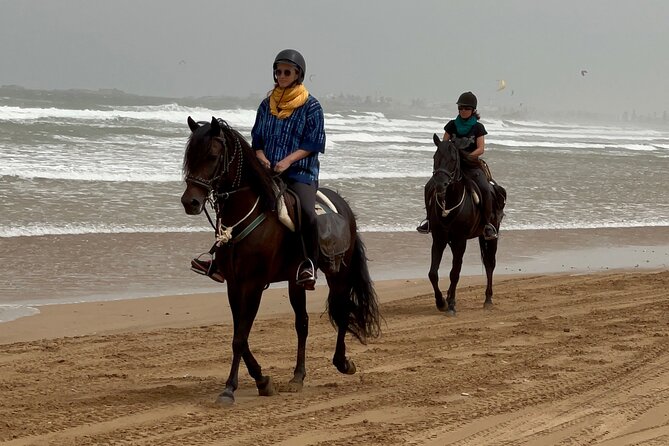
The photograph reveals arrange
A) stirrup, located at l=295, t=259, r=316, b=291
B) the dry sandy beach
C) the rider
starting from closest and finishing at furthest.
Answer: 1. the dry sandy beach
2. stirrup, located at l=295, t=259, r=316, b=291
3. the rider

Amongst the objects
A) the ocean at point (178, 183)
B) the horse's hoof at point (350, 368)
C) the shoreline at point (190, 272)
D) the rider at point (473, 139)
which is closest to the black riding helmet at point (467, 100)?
the rider at point (473, 139)

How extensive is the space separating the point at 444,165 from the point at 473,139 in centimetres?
72

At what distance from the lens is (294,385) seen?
23.1 ft

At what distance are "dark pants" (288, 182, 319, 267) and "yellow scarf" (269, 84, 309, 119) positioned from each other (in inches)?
21.4

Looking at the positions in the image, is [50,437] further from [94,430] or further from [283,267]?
[283,267]

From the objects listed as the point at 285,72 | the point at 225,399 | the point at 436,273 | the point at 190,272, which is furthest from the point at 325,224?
the point at 190,272

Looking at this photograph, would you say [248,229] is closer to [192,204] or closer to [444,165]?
[192,204]

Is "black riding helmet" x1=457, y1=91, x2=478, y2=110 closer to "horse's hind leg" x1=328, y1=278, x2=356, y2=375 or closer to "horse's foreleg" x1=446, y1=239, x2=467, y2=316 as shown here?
"horse's foreleg" x1=446, y1=239, x2=467, y2=316

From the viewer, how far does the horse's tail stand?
7.60 metres

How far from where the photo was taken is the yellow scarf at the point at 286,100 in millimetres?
6793

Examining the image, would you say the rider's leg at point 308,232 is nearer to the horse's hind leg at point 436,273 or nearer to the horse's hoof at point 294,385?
the horse's hoof at point 294,385

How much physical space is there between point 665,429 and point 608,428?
12.9 inches

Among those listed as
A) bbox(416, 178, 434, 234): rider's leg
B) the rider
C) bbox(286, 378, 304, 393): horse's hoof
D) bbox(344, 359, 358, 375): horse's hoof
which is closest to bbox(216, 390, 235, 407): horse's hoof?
bbox(286, 378, 304, 393): horse's hoof

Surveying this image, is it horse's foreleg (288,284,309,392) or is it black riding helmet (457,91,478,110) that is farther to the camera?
black riding helmet (457,91,478,110)
